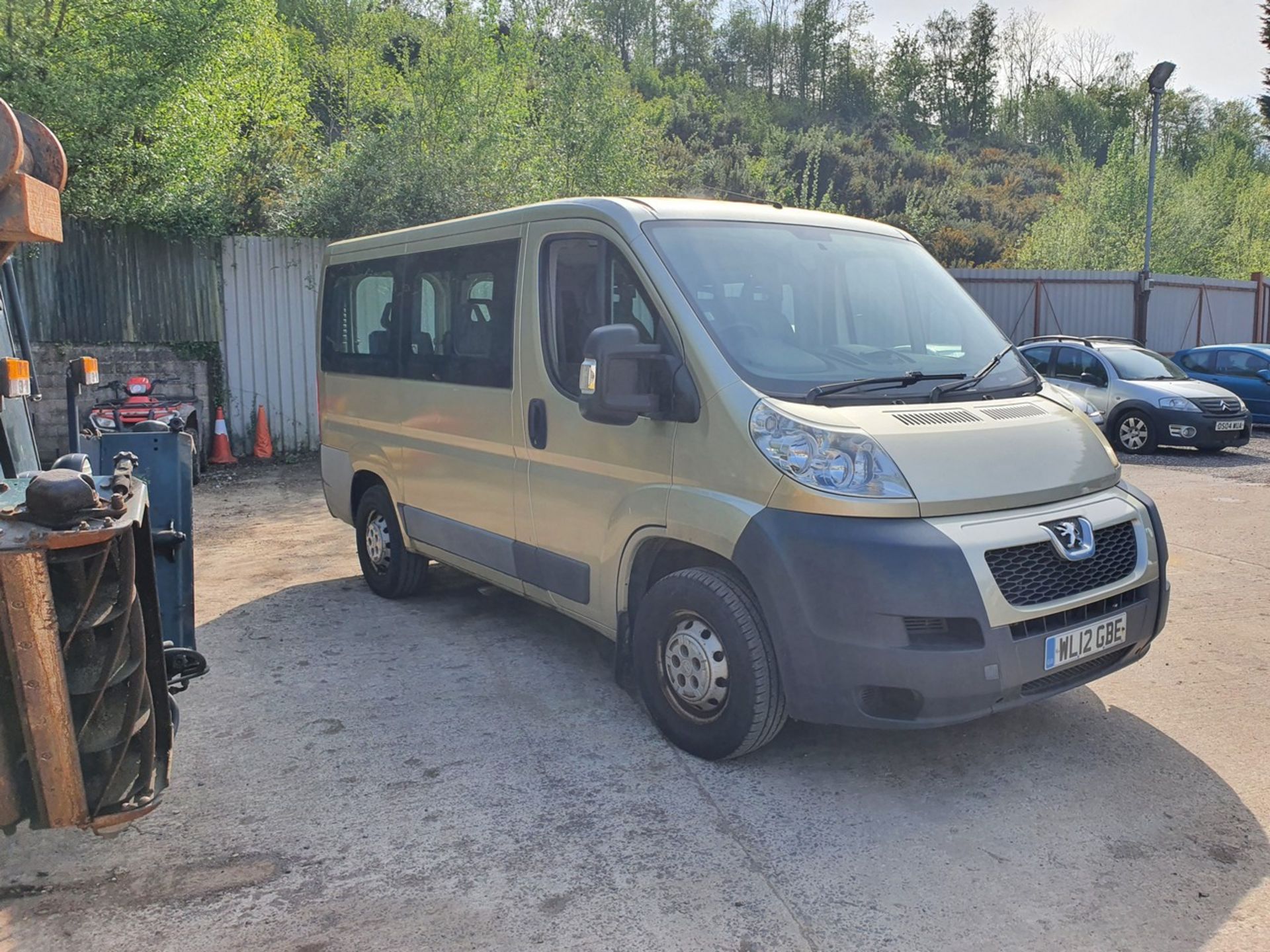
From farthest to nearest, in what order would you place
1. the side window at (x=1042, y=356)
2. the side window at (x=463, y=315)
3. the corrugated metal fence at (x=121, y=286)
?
the side window at (x=1042, y=356) → the corrugated metal fence at (x=121, y=286) → the side window at (x=463, y=315)

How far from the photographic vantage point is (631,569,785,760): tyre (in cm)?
378

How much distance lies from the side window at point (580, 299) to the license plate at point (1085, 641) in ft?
6.48

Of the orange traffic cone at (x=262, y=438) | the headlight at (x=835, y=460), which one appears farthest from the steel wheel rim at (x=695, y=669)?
the orange traffic cone at (x=262, y=438)

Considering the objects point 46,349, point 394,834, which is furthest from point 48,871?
point 46,349

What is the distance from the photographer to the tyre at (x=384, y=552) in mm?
6504

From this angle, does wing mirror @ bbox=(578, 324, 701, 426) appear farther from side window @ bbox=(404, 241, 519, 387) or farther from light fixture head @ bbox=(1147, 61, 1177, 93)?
light fixture head @ bbox=(1147, 61, 1177, 93)

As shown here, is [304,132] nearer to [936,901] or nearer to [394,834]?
[394,834]

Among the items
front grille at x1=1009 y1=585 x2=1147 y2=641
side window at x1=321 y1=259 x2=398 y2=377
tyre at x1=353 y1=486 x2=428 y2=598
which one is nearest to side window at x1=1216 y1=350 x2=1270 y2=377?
front grille at x1=1009 y1=585 x2=1147 y2=641

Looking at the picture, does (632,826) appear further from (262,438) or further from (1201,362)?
(1201,362)

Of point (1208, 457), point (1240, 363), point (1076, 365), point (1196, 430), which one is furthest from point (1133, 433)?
point (1240, 363)

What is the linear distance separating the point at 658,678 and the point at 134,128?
10.9m

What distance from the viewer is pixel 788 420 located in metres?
3.71

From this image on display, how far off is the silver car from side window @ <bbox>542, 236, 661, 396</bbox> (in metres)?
9.33

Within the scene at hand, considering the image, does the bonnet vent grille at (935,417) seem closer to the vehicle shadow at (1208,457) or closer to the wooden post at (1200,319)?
the vehicle shadow at (1208,457)
